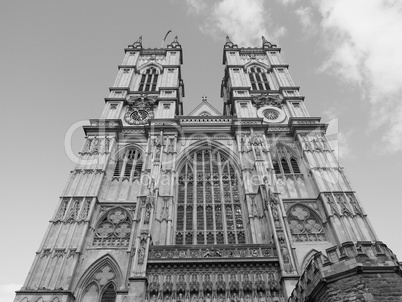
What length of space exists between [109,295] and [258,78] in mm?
22932

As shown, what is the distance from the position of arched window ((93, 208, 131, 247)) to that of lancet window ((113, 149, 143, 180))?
305cm

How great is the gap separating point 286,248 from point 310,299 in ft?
16.8

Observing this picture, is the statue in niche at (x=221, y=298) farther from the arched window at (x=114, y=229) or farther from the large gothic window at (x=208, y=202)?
the arched window at (x=114, y=229)

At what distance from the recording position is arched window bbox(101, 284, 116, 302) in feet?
47.8

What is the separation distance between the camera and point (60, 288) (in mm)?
13836

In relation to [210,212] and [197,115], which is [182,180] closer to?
[210,212]

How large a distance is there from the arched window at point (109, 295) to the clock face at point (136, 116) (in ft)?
42.6

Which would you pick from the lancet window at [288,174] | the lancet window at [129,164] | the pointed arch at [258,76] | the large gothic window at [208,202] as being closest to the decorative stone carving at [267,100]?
the pointed arch at [258,76]

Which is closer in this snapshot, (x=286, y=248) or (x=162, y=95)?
(x=286, y=248)

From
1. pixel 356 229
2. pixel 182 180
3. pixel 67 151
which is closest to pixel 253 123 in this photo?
pixel 182 180

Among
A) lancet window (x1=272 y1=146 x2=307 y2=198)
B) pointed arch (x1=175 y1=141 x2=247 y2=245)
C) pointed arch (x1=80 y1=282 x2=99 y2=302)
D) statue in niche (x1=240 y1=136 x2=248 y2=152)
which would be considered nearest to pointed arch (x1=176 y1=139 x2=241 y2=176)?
pointed arch (x1=175 y1=141 x2=247 y2=245)

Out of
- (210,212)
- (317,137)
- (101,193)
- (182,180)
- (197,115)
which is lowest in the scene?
(210,212)

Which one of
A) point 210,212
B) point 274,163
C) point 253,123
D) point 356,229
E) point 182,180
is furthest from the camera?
point 253,123

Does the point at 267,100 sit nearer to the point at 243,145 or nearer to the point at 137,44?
the point at 243,145
